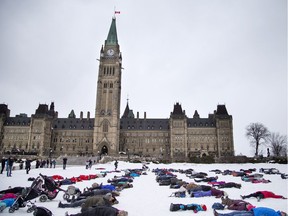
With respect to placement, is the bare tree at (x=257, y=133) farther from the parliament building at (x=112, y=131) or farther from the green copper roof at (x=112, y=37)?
the green copper roof at (x=112, y=37)

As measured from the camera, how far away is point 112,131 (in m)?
80.0

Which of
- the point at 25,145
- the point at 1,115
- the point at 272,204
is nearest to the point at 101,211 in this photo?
the point at 272,204

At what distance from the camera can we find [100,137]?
80125 millimetres

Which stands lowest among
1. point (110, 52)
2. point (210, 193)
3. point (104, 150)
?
point (210, 193)

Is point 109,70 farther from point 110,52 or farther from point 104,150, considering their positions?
point 104,150

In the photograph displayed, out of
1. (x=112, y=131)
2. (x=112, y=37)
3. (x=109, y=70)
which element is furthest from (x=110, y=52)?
(x=112, y=131)

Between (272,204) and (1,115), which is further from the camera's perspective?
(1,115)

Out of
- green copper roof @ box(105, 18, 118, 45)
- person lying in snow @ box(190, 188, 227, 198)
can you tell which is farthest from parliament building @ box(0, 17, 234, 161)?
person lying in snow @ box(190, 188, 227, 198)

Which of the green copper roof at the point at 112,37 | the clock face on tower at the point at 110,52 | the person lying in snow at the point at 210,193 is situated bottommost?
the person lying in snow at the point at 210,193

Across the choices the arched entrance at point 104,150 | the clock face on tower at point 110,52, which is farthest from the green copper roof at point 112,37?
the arched entrance at point 104,150

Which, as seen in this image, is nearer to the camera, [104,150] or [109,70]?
[104,150]

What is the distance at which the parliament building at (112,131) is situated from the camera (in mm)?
81938

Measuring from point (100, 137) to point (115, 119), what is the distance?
819 centimetres

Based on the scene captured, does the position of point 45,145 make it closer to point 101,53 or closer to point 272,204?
point 101,53
